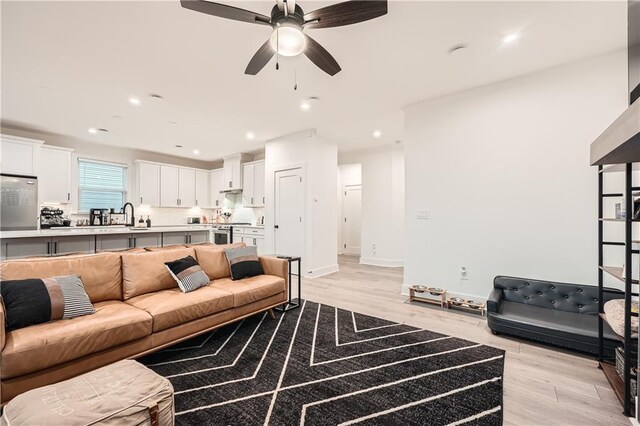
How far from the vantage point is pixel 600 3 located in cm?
218

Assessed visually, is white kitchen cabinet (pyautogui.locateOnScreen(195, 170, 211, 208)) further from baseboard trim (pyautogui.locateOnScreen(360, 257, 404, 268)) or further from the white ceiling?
baseboard trim (pyautogui.locateOnScreen(360, 257, 404, 268))

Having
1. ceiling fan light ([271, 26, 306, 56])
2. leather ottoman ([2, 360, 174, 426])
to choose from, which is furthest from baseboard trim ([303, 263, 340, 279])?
ceiling fan light ([271, 26, 306, 56])

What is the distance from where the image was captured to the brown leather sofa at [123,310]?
1622 mm

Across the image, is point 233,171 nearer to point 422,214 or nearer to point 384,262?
point 384,262

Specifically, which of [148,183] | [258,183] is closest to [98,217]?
[148,183]

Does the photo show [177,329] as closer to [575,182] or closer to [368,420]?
[368,420]

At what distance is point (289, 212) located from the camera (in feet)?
18.3

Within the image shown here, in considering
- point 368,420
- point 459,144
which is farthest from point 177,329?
point 459,144

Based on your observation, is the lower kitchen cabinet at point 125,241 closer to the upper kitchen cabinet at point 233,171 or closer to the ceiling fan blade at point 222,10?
the upper kitchen cabinet at point 233,171

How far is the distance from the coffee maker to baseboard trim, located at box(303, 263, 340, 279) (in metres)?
4.96

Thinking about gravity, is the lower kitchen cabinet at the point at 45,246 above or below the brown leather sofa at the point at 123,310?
above

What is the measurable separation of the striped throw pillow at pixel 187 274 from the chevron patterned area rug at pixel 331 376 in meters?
0.53

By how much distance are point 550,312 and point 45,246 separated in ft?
19.8

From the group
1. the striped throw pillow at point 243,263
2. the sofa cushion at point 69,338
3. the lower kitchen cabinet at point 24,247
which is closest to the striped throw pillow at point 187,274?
the striped throw pillow at point 243,263
